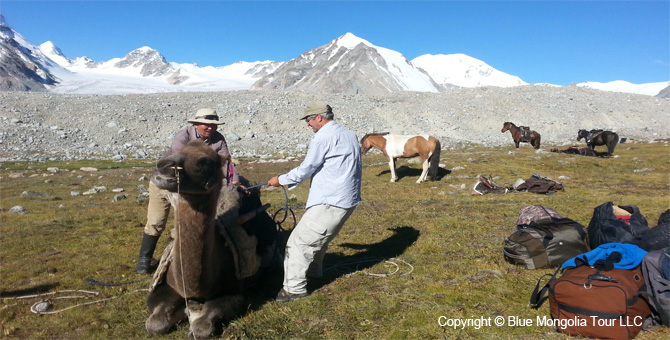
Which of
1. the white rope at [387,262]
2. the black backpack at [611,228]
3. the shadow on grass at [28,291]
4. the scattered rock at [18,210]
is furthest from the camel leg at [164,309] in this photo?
the scattered rock at [18,210]

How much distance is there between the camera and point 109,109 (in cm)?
3759

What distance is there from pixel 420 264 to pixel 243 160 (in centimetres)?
1864

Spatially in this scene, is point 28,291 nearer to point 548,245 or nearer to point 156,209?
point 156,209

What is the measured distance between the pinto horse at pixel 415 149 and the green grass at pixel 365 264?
910mm

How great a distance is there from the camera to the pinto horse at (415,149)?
15.9 metres

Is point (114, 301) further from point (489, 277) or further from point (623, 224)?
point (623, 224)

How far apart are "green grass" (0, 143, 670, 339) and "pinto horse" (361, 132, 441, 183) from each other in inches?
35.8

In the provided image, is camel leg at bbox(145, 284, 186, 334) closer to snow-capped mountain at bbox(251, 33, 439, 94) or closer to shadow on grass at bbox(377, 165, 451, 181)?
shadow on grass at bbox(377, 165, 451, 181)

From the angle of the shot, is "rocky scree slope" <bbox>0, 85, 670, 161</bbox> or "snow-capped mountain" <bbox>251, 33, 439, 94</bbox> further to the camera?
"snow-capped mountain" <bbox>251, 33, 439, 94</bbox>

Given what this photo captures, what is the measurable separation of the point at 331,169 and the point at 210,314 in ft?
7.41

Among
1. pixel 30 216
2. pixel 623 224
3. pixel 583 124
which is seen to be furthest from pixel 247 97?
pixel 623 224

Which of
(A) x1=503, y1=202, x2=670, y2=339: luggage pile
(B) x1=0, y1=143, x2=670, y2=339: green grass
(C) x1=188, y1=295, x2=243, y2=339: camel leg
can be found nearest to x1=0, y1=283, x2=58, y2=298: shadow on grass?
(B) x1=0, y1=143, x2=670, y2=339: green grass

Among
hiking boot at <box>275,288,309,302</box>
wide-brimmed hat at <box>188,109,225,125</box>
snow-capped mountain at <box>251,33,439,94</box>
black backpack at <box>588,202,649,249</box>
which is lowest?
hiking boot at <box>275,288,309,302</box>

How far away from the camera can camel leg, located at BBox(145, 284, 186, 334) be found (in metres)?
4.47
